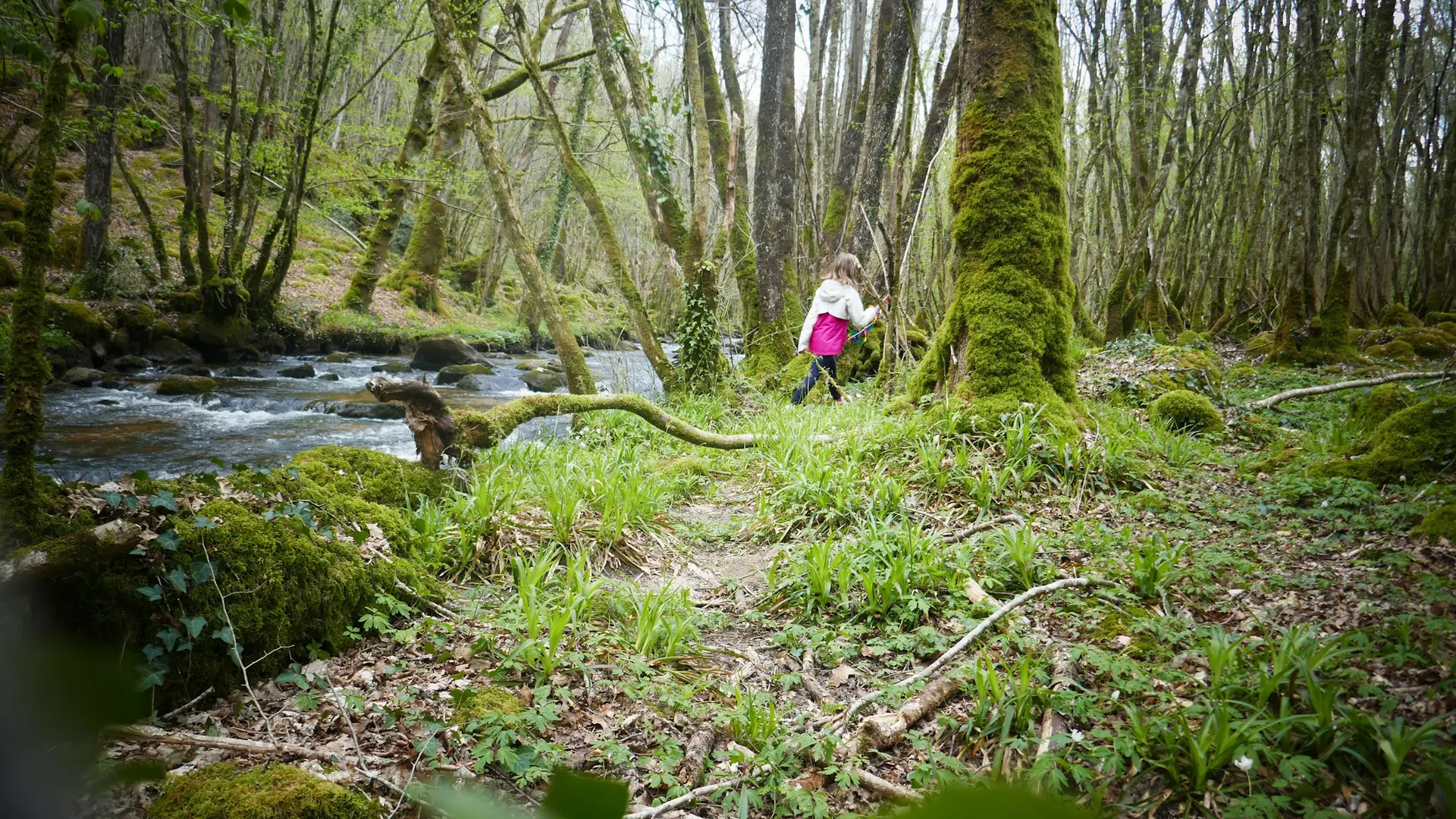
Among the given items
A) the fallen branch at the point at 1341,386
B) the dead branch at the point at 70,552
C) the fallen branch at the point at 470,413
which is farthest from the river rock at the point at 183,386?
the fallen branch at the point at 1341,386

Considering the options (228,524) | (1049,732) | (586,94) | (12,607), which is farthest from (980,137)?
(586,94)

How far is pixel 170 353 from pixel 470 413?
923 centimetres

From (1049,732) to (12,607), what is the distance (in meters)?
3.16

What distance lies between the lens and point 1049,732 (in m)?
2.16

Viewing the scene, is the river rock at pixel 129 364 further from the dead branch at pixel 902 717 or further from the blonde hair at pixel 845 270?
the dead branch at pixel 902 717

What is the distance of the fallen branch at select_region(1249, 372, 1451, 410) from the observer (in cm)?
508

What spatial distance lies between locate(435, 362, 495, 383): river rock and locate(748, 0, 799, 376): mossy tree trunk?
5741mm

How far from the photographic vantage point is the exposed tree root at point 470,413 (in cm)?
406

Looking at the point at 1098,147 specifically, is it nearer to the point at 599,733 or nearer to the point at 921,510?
the point at 921,510

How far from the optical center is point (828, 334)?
7.46 meters

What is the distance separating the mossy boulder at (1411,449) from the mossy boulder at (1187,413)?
4.99 ft

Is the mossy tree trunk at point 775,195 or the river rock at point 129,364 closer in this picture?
the river rock at point 129,364

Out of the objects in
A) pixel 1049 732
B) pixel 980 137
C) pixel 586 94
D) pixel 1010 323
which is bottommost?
pixel 1049 732

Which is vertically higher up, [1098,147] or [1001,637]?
[1098,147]
